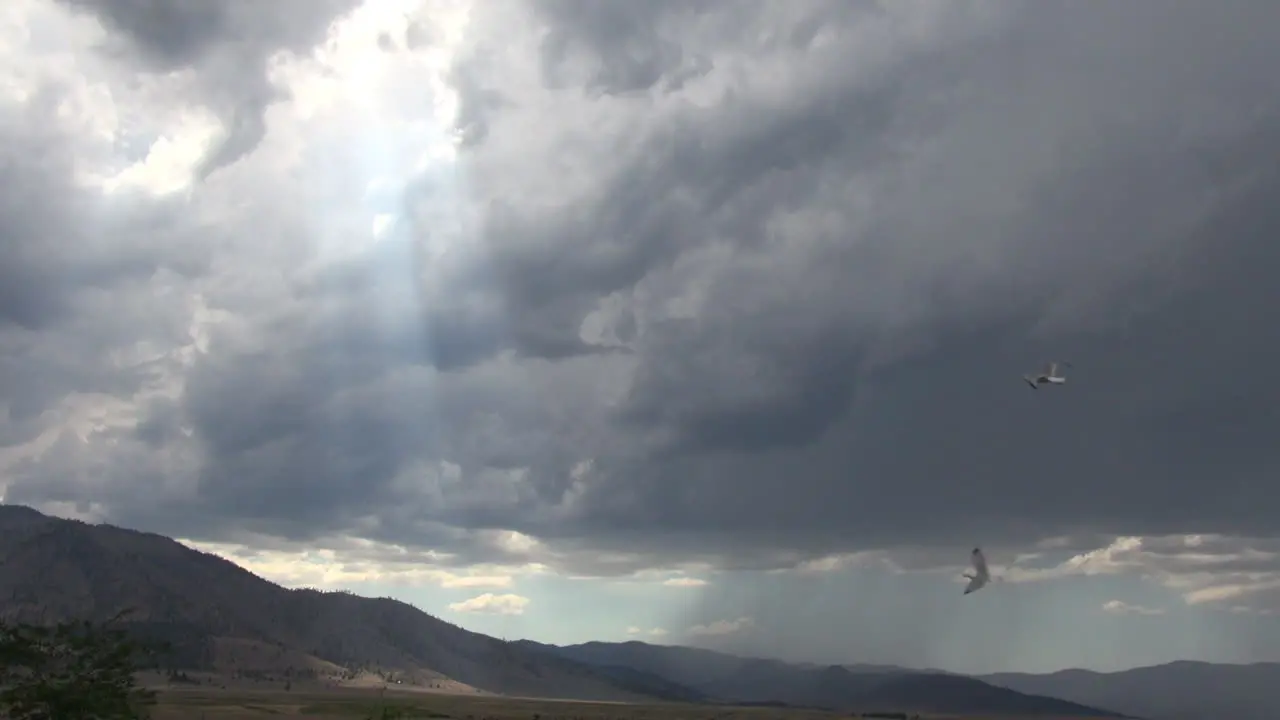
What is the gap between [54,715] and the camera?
6291 centimetres


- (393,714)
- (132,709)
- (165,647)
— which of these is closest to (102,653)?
(132,709)

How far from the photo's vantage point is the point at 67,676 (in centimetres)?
6519

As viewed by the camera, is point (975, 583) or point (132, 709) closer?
point (975, 583)

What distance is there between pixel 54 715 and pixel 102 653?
8017 millimetres

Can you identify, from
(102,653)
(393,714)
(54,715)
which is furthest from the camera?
(393,714)

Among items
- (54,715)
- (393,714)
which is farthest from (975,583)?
(54,715)

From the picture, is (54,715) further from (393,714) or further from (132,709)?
(393,714)

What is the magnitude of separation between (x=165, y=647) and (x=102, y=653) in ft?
40.8

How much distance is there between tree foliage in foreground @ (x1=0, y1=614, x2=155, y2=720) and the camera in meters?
63.0

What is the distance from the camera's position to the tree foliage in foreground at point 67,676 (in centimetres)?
6297

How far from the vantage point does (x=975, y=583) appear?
63375mm

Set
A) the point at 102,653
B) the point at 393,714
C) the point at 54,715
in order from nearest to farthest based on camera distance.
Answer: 1. the point at 54,715
2. the point at 102,653
3. the point at 393,714

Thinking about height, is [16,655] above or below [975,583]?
below

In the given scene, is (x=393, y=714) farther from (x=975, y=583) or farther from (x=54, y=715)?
(x=975, y=583)
